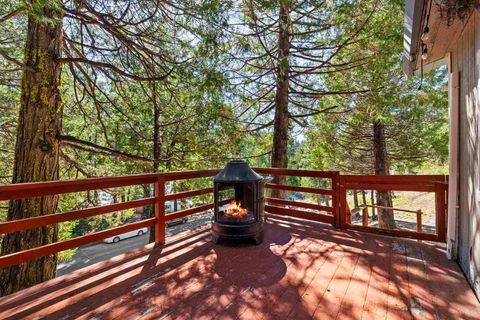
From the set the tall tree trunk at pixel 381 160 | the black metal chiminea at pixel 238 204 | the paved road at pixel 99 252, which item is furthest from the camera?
the paved road at pixel 99 252

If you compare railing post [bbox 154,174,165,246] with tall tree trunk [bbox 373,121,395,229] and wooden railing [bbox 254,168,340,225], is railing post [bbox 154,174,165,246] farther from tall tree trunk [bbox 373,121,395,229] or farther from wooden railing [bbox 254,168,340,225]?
tall tree trunk [bbox 373,121,395,229]

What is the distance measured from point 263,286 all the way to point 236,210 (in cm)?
133

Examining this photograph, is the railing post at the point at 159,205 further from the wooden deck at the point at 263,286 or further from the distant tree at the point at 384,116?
the distant tree at the point at 384,116

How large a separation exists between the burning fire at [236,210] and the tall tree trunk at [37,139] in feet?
7.59

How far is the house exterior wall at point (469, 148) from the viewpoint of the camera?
2158 mm

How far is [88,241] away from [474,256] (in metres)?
3.64

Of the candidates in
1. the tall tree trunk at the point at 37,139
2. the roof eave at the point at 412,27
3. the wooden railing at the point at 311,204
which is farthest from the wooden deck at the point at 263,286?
the roof eave at the point at 412,27

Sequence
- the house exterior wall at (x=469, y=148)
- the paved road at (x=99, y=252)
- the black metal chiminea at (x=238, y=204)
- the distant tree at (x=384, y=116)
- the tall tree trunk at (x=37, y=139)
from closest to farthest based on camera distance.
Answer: the house exterior wall at (x=469, y=148), the tall tree trunk at (x=37, y=139), the black metal chiminea at (x=238, y=204), the distant tree at (x=384, y=116), the paved road at (x=99, y=252)

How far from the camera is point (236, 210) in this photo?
11.6 feet

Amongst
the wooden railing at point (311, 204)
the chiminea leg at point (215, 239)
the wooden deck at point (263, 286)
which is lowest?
the wooden deck at point (263, 286)

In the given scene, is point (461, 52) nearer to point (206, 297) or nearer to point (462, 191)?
point (462, 191)

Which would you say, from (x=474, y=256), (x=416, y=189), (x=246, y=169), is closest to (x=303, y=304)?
(x=474, y=256)

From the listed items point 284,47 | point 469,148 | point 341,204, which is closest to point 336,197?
point 341,204

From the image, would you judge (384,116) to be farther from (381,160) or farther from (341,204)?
(341,204)
